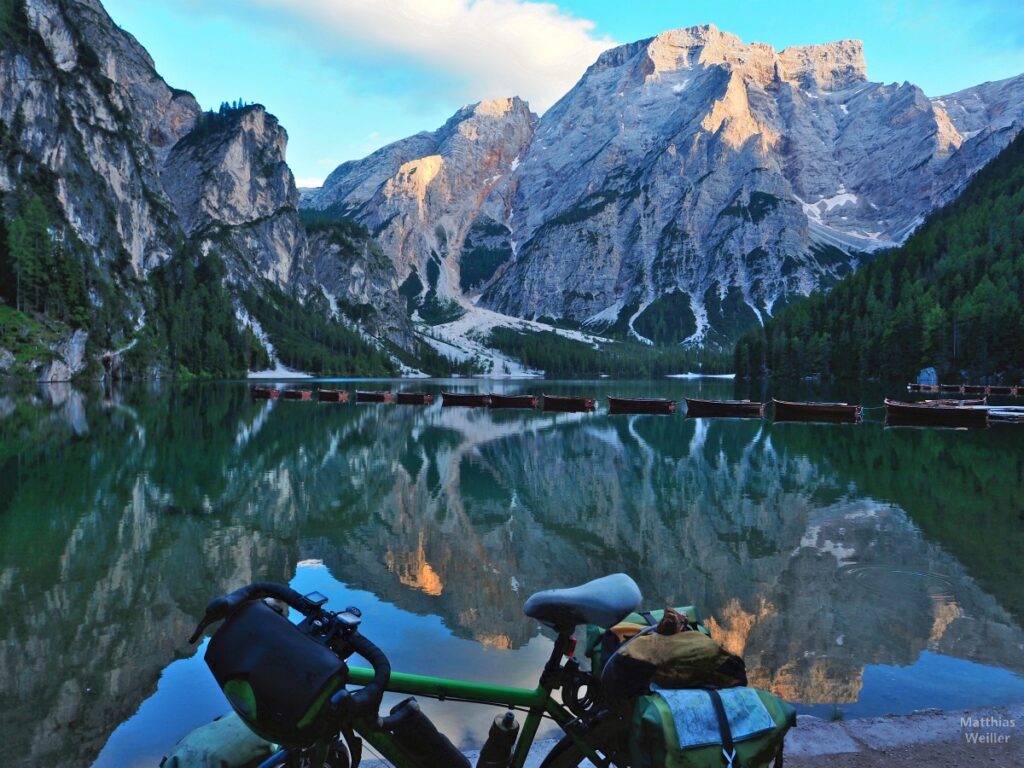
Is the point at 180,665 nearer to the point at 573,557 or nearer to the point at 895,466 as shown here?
the point at 573,557

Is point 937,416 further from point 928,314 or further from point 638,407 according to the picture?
point 928,314

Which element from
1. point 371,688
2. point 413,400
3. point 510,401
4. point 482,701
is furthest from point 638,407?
point 371,688

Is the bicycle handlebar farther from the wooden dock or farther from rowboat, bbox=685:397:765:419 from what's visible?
the wooden dock

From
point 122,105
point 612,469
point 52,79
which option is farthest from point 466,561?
point 122,105

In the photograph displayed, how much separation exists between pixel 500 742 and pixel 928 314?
138744mm

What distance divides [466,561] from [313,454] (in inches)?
784

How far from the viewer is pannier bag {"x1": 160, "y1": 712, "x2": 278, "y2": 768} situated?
12.1 feet

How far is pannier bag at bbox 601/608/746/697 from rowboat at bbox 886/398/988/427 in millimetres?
58765

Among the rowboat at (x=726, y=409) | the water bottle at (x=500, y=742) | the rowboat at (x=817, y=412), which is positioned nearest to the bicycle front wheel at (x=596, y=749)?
the water bottle at (x=500, y=742)

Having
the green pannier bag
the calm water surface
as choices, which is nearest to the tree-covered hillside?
the calm water surface

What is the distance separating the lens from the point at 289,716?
3238 millimetres

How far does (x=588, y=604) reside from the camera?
426 centimetres

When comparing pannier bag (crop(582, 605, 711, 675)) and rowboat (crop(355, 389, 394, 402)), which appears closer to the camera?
pannier bag (crop(582, 605, 711, 675))

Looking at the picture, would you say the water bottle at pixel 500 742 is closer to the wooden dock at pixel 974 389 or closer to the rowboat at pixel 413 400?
the rowboat at pixel 413 400
